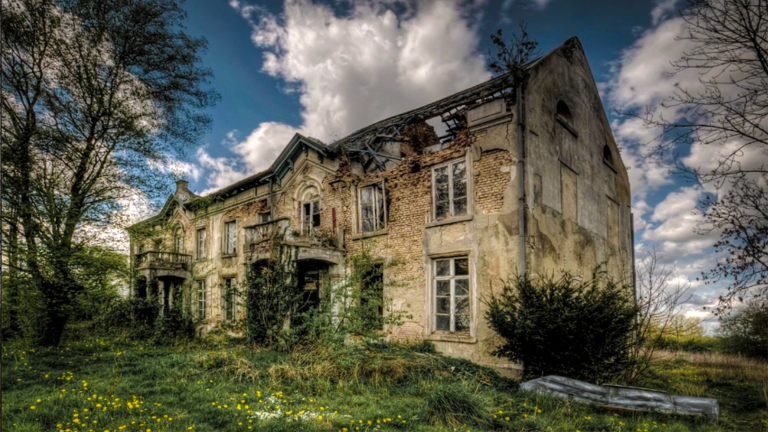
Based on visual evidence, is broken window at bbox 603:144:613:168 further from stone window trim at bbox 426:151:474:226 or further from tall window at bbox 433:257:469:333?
tall window at bbox 433:257:469:333

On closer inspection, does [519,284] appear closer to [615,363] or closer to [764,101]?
[615,363]

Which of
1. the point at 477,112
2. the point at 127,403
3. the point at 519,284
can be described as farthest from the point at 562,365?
the point at 127,403

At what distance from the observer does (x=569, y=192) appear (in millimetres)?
13359

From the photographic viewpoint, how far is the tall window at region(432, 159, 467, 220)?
12.0 m

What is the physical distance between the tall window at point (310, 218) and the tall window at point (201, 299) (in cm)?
760

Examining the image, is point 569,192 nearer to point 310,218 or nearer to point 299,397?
point 310,218

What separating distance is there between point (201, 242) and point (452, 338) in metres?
15.4

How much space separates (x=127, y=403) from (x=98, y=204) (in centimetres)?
663

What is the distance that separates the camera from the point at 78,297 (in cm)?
1093

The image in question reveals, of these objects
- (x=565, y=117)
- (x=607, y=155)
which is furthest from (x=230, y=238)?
(x=607, y=155)

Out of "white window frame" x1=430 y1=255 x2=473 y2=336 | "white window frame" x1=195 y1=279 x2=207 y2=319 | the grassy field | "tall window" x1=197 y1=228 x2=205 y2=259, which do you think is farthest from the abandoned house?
"white window frame" x1=195 y1=279 x2=207 y2=319

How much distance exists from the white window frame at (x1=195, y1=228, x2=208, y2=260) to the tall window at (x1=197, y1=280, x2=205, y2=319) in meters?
1.24

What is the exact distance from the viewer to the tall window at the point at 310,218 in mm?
16078

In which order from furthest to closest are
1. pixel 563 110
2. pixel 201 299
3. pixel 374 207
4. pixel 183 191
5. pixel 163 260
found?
pixel 183 191
pixel 163 260
pixel 201 299
pixel 563 110
pixel 374 207
